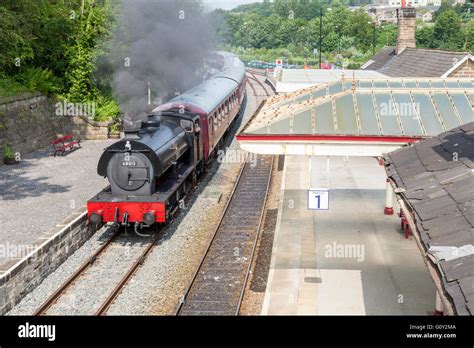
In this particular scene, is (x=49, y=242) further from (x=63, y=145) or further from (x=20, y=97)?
(x=20, y=97)

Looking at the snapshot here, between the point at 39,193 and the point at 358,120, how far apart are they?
39.0 feet

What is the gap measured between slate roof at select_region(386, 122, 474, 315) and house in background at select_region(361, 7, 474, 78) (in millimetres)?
17217

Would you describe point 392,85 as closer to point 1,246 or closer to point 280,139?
point 280,139

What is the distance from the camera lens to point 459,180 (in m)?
8.44

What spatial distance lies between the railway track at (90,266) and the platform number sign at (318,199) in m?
4.58

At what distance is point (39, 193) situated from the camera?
19359 mm

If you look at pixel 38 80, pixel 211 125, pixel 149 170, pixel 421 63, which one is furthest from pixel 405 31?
pixel 149 170

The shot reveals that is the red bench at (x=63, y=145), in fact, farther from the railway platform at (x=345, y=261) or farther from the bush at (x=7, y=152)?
the railway platform at (x=345, y=261)

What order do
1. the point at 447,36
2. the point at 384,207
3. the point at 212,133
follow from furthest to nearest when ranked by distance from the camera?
the point at 447,36 < the point at 212,133 < the point at 384,207

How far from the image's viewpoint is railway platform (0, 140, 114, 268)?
14.5 meters

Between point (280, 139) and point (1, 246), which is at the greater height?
point (280, 139)
